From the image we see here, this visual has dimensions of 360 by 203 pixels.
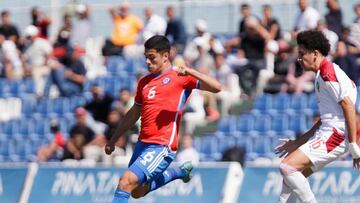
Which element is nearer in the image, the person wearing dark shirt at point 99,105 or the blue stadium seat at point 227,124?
the blue stadium seat at point 227,124

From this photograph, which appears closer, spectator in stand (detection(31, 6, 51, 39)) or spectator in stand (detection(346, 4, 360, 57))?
spectator in stand (detection(346, 4, 360, 57))

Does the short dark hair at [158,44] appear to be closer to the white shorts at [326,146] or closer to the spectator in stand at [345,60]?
the white shorts at [326,146]

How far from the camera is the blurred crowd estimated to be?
21.8 meters

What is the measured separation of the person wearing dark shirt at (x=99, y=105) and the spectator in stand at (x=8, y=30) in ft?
15.9

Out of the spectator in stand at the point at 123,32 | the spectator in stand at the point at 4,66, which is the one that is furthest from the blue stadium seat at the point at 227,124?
the spectator in stand at the point at 4,66

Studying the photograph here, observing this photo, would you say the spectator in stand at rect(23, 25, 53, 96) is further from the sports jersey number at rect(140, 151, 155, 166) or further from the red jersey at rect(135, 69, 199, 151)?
the sports jersey number at rect(140, 151, 155, 166)

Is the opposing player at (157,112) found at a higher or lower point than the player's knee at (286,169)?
higher

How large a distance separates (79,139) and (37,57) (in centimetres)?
529

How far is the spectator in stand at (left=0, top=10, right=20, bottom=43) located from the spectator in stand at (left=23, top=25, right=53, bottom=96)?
0.53 metres

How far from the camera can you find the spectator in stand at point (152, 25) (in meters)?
25.0

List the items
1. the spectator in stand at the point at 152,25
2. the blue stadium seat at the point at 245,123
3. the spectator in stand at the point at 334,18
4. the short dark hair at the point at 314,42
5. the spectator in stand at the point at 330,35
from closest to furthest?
the short dark hair at the point at 314,42
the spectator in stand at the point at 330,35
the spectator in stand at the point at 334,18
the blue stadium seat at the point at 245,123
the spectator in stand at the point at 152,25

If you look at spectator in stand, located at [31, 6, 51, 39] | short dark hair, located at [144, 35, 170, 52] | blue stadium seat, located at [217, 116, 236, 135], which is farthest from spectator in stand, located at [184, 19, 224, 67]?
short dark hair, located at [144, 35, 170, 52]

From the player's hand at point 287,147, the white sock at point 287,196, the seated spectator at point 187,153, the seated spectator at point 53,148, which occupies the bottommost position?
the seated spectator at point 53,148

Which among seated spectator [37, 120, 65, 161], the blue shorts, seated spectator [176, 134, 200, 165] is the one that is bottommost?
seated spectator [37, 120, 65, 161]
